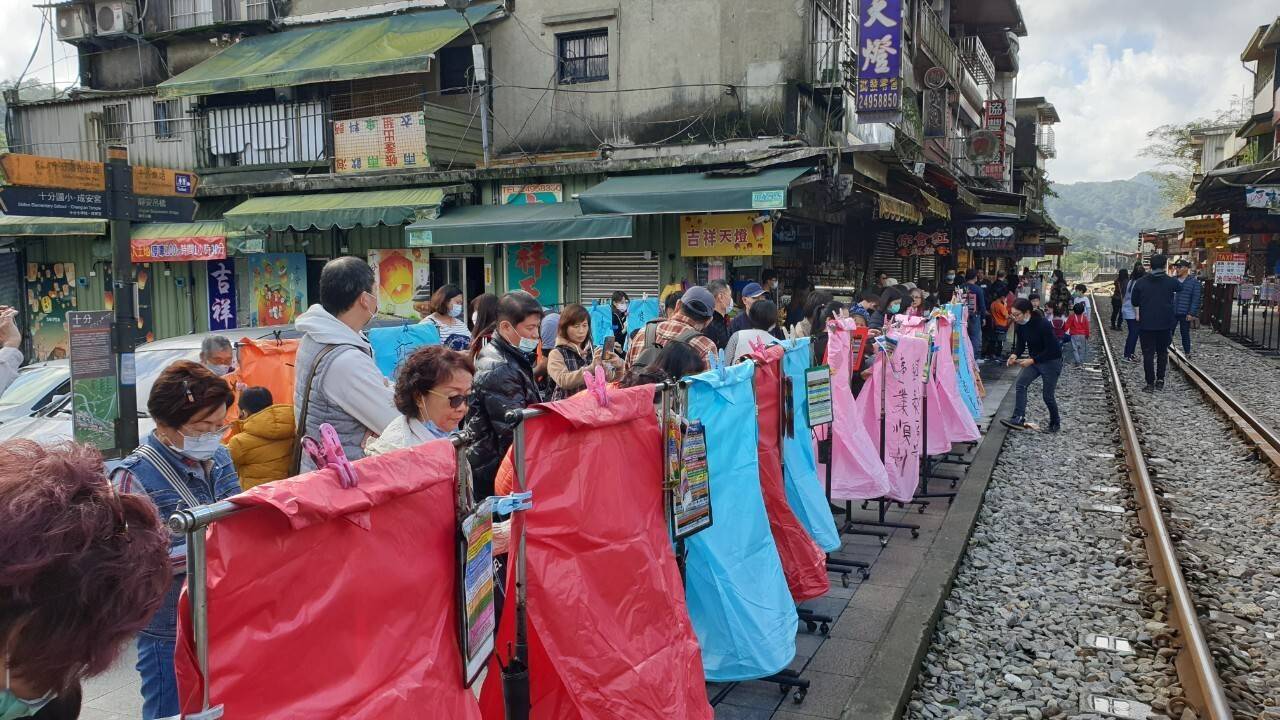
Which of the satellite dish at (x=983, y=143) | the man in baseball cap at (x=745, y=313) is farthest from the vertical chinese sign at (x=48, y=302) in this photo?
the satellite dish at (x=983, y=143)

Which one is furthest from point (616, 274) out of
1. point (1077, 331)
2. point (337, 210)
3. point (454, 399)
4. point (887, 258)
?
point (454, 399)

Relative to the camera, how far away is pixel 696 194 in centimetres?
1284

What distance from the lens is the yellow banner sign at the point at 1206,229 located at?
90.2ft

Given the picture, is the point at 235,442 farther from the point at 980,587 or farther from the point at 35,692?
the point at 980,587

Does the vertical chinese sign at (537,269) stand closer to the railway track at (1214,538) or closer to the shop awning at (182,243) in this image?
the shop awning at (182,243)

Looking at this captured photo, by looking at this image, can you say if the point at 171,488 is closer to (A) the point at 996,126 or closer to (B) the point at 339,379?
(B) the point at 339,379

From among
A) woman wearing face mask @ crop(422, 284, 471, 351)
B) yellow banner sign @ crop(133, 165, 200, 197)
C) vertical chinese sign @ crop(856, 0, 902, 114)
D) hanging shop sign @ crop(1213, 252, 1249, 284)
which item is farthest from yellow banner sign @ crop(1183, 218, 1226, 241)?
yellow banner sign @ crop(133, 165, 200, 197)

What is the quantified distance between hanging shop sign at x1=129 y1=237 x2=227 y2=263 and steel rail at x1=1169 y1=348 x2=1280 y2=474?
17.2 m

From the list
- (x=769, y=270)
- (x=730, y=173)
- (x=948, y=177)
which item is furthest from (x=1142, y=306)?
(x=730, y=173)

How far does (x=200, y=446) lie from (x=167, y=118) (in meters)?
18.9

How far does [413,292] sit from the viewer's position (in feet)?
57.4

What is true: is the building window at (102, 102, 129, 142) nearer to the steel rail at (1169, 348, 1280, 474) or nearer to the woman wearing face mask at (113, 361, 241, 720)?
the woman wearing face mask at (113, 361, 241, 720)

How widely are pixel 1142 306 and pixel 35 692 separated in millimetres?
17138

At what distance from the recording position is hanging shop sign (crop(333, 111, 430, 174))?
54.7ft
